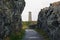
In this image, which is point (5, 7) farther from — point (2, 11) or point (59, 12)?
point (59, 12)

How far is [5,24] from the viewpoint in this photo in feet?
48.3

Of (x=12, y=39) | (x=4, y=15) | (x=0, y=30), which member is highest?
(x=4, y=15)

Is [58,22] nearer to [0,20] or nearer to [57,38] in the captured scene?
[57,38]

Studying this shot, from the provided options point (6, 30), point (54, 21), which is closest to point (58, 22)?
point (54, 21)

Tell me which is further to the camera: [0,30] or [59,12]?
[59,12]

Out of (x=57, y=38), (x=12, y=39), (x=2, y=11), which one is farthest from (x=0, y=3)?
(x=57, y=38)

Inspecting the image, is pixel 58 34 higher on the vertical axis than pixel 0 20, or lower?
lower

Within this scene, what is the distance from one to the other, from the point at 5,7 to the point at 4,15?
78 centimetres

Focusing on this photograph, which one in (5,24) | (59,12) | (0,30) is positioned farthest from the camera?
(59,12)

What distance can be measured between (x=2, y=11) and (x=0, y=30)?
4.95ft

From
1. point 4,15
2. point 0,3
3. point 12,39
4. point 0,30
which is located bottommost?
point 12,39

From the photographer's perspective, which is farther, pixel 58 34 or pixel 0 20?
pixel 58 34

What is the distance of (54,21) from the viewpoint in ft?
53.2

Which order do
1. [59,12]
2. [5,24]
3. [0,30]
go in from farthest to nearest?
1. [59,12]
2. [5,24]
3. [0,30]
